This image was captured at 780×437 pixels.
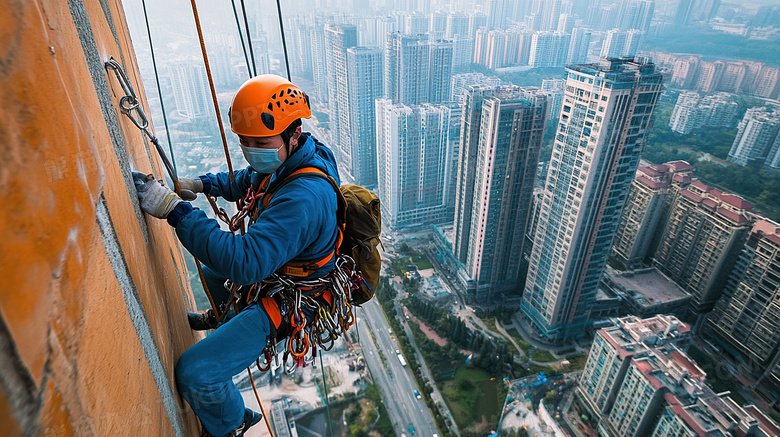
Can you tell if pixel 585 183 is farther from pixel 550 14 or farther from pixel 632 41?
pixel 550 14

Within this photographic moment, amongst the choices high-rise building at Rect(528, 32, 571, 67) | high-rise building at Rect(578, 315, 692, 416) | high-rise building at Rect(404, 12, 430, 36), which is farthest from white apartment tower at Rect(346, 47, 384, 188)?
high-rise building at Rect(528, 32, 571, 67)

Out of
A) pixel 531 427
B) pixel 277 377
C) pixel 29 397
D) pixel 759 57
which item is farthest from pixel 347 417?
pixel 759 57

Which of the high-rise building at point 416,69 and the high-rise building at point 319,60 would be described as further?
the high-rise building at point 319,60

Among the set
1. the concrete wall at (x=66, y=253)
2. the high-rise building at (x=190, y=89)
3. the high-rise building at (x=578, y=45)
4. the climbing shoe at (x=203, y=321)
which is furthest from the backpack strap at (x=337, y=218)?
the high-rise building at (x=578, y=45)

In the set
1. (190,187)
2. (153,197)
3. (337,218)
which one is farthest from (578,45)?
(153,197)

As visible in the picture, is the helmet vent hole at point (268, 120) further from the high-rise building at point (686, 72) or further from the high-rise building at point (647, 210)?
the high-rise building at point (686, 72)

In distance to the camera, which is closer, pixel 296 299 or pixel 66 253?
pixel 66 253
